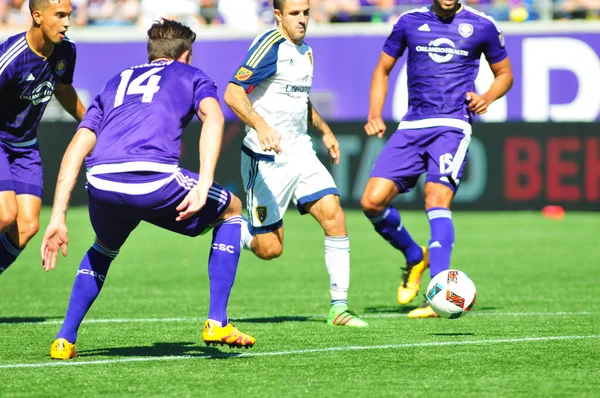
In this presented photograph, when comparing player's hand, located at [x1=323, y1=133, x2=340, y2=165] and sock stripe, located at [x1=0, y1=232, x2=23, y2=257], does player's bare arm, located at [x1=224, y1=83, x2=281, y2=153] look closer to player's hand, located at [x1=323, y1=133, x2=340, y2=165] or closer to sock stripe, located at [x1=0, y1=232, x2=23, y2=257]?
player's hand, located at [x1=323, y1=133, x2=340, y2=165]

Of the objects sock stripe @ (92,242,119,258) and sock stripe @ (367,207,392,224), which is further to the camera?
sock stripe @ (367,207,392,224)

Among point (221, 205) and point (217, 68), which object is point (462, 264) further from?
point (217, 68)

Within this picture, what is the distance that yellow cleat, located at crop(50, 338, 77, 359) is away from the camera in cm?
611

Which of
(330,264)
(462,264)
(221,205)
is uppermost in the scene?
(221,205)

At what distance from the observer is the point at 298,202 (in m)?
8.05

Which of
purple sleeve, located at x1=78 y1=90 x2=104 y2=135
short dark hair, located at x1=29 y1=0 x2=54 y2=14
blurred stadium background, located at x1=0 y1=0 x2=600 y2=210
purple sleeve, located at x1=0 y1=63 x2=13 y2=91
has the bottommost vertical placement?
blurred stadium background, located at x1=0 y1=0 x2=600 y2=210

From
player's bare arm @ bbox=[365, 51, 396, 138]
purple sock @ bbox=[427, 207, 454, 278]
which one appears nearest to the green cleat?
purple sock @ bbox=[427, 207, 454, 278]

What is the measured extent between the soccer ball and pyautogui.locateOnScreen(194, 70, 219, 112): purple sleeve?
237 cm

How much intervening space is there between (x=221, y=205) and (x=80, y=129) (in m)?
0.88

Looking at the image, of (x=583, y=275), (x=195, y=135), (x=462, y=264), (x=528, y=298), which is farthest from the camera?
(x=195, y=135)

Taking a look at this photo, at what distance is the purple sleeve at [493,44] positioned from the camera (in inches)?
337

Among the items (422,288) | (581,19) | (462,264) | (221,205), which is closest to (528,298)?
(422,288)

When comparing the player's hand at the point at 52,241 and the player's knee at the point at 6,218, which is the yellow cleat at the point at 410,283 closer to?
the player's knee at the point at 6,218

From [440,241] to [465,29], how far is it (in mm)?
1714
